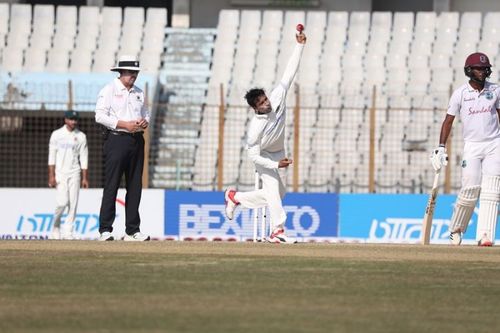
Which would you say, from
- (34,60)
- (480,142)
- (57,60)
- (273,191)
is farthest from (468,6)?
(273,191)

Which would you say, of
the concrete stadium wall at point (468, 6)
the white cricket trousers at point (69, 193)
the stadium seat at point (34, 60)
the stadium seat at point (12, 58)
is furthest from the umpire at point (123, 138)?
the concrete stadium wall at point (468, 6)

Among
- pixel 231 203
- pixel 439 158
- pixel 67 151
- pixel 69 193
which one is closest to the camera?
pixel 439 158

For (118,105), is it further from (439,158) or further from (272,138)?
(439,158)

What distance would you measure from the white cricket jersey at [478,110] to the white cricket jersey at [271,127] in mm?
1812

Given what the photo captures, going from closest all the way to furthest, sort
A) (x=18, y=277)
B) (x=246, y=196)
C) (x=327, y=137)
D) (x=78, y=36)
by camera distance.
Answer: (x=18, y=277), (x=246, y=196), (x=327, y=137), (x=78, y=36)

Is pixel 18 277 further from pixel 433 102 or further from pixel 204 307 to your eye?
pixel 433 102

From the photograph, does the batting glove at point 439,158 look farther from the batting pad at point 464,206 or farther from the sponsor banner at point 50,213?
the sponsor banner at point 50,213

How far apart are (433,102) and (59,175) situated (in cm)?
782

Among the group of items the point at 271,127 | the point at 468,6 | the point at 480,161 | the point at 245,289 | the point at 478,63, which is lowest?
the point at 245,289

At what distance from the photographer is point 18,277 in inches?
437

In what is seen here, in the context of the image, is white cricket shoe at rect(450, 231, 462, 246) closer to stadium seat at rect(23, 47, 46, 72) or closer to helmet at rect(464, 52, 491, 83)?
helmet at rect(464, 52, 491, 83)

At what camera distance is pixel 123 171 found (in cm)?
1595

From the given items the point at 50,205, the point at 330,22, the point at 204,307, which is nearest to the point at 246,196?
the point at 204,307

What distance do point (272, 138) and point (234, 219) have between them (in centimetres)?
920
